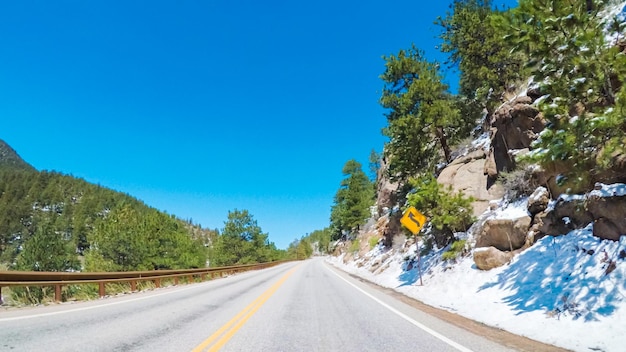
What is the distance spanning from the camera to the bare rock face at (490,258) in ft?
32.7

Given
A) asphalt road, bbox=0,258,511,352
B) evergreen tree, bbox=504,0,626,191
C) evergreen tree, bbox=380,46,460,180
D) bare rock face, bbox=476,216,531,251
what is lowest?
asphalt road, bbox=0,258,511,352

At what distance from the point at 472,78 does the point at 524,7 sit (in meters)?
16.3

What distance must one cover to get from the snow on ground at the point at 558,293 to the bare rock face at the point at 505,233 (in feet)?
2.23

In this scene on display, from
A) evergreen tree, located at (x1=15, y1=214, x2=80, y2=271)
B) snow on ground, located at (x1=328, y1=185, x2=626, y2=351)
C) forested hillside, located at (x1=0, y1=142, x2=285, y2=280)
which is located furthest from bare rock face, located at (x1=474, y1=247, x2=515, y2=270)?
evergreen tree, located at (x1=15, y1=214, x2=80, y2=271)

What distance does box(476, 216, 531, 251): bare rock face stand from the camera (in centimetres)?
991

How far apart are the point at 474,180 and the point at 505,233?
716 centimetres

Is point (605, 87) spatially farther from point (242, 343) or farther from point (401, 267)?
point (401, 267)

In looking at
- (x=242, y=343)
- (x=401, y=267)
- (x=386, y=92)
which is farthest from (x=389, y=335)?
(x=386, y=92)

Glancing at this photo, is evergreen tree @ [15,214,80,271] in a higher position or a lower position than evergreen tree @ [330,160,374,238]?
lower

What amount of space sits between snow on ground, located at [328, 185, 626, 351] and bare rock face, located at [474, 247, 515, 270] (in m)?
0.28

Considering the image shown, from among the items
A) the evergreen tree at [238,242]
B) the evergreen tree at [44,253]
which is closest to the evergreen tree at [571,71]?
the evergreen tree at [44,253]

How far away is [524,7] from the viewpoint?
6.20 meters

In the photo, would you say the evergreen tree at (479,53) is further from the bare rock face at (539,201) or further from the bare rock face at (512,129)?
the bare rock face at (539,201)

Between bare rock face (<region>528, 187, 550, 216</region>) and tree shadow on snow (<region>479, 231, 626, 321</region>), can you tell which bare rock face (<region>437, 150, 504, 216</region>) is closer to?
bare rock face (<region>528, 187, 550, 216</region>)
